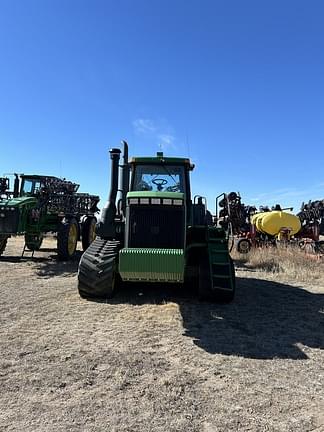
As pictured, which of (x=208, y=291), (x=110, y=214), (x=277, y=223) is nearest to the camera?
(x=208, y=291)

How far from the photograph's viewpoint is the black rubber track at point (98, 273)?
709 centimetres

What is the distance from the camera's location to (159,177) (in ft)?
27.5

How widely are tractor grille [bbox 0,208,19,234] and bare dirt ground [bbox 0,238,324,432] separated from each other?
4.53m

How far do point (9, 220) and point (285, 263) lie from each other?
25.9 ft

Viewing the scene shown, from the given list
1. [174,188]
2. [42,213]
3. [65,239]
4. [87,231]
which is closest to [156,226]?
[174,188]

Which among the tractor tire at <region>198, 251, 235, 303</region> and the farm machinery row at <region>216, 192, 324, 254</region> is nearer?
the tractor tire at <region>198, 251, 235, 303</region>

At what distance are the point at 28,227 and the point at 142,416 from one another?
11.0m

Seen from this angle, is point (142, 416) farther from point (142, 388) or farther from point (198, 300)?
point (198, 300)

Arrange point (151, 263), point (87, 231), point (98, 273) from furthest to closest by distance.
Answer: point (87, 231) → point (98, 273) → point (151, 263)

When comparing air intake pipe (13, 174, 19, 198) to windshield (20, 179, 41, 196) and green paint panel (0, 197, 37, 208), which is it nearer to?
windshield (20, 179, 41, 196)

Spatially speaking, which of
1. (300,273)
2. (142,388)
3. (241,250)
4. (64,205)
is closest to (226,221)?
(241,250)

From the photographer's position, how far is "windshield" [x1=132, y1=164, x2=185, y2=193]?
8312 millimetres

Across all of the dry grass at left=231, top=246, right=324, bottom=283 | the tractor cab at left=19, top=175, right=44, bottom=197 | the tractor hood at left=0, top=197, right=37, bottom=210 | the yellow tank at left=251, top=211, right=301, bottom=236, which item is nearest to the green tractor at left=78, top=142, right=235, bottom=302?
the dry grass at left=231, top=246, right=324, bottom=283

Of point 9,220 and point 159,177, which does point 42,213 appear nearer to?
point 9,220
